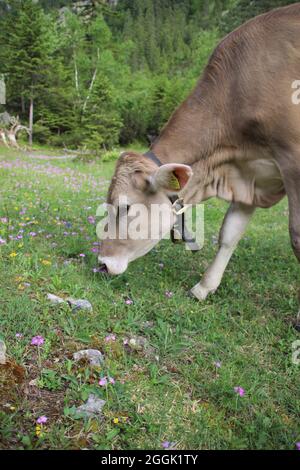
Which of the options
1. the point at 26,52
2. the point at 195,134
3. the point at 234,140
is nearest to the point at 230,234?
the point at 234,140

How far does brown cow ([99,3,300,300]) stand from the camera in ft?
11.7

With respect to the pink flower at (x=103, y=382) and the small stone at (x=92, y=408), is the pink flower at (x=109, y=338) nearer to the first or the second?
the pink flower at (x=103, y=382)

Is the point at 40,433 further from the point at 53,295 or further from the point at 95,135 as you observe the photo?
the point at 95,135

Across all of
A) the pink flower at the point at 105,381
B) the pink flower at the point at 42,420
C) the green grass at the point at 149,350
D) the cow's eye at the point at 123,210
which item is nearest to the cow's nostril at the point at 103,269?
the green grass at the point at 149,350

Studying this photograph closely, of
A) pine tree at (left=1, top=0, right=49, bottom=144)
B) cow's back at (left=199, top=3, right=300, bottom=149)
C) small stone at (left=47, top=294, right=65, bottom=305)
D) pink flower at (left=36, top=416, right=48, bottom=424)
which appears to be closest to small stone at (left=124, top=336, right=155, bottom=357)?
small stone at (left=47, top=294, right=65, bottom=305)

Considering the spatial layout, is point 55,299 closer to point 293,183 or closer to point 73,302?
point 73,302

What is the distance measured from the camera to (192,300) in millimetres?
3986

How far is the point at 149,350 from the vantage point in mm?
3027

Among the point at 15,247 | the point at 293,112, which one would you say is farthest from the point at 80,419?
the point at 293,112

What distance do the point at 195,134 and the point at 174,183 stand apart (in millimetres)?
611

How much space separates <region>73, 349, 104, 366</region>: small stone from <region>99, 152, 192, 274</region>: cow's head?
1061 millimetres

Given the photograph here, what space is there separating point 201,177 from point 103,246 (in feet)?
3.67

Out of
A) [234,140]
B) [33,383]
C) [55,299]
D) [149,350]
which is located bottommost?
[149,350]

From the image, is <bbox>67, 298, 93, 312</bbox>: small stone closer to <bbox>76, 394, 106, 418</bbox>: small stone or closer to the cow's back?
<bbox>76, 394, 106, 418</bbox>: small stone
